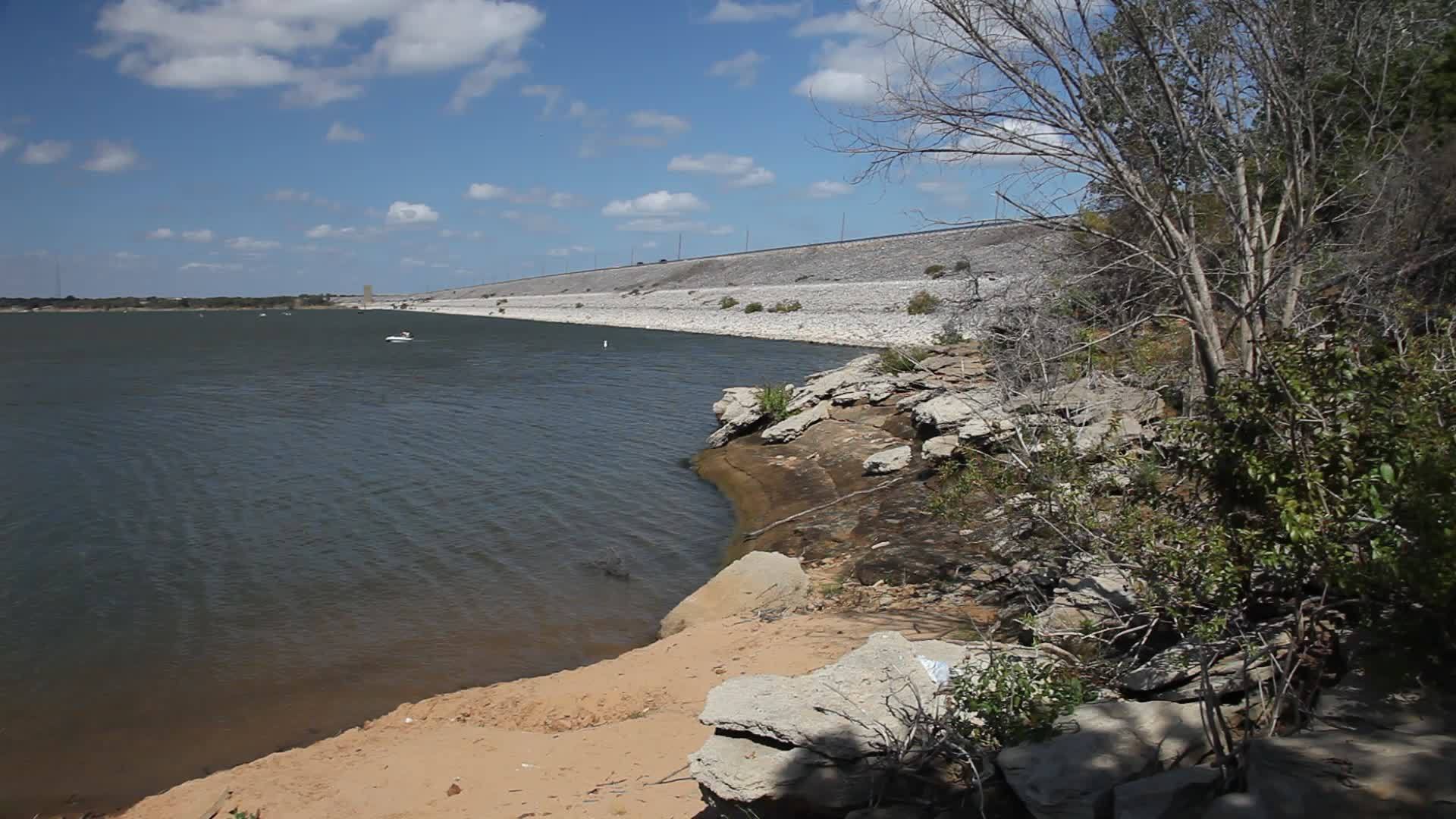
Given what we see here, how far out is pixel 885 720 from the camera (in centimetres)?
491

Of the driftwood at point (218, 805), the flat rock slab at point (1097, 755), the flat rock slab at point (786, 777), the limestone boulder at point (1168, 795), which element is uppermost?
the limestone boulder at point (1168, 795)

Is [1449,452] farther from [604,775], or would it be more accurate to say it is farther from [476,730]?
[476,730]

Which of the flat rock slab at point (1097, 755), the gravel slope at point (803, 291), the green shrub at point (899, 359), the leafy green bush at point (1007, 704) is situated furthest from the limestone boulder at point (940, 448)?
the flat rock slab at point (1097, 755)

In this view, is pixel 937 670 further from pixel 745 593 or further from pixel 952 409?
pixel 952 409

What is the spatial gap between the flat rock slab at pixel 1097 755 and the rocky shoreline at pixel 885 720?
1 centimetres

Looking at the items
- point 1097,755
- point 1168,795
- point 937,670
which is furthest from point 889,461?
point 1168,795

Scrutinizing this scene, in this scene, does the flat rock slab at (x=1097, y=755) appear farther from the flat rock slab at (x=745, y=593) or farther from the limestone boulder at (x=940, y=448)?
the limestone boulder at (x=940, y=448)

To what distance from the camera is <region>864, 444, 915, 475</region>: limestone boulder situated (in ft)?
46.7

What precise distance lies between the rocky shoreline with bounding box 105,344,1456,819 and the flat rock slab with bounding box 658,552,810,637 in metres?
0.03

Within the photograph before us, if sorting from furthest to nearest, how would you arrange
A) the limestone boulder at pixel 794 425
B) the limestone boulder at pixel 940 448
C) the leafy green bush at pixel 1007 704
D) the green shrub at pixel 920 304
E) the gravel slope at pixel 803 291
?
the green shrub at pixel 920 304 < the gravel slope at pixel 803 291 < the limestone boulder at pixel 794 425 < the limestone boulder at pixel 940 448 < the leafy green bush at pixel 1007 704

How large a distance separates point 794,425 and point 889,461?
4387 mm

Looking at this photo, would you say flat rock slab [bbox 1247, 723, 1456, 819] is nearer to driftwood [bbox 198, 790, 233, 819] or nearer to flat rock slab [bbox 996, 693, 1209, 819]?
flat rock slab [bbox 996, 693, 1209, 819]

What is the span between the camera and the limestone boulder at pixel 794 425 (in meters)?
18.5

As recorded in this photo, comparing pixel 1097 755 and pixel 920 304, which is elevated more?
pixel 920 304
